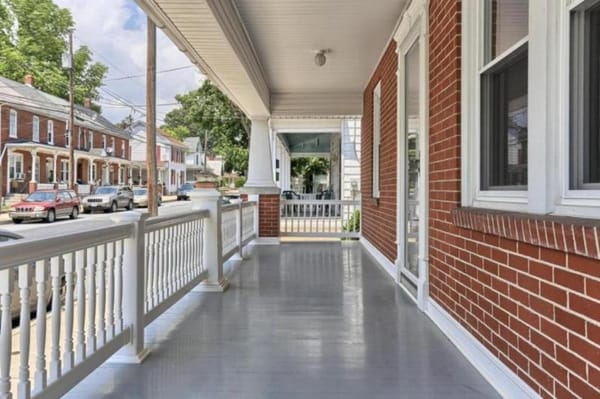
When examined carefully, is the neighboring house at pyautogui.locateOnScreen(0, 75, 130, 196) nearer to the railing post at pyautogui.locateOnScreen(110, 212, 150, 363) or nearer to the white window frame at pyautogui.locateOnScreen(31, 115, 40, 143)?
the white window frame at pyautogui.locateOnScreen(31, 115, 40, 143)

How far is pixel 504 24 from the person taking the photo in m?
2.59

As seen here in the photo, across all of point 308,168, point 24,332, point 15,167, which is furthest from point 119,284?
point 308,168

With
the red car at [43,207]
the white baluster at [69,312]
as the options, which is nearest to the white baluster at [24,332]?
the white baluster at [69,312]

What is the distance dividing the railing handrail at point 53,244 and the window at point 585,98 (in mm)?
2064

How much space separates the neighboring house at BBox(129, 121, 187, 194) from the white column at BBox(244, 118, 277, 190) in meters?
29.4

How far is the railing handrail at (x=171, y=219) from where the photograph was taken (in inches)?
129

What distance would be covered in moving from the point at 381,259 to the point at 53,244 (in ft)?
16.6

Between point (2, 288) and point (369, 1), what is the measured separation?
3903 millimetres

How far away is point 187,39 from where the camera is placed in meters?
4.50

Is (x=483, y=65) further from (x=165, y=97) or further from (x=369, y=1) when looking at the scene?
(x=165, y=97)

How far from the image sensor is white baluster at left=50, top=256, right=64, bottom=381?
2100 millimetres

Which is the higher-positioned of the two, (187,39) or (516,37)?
(187,39)

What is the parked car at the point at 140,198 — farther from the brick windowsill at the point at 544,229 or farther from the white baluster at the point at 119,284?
the brick windowsill at the point at 544,229

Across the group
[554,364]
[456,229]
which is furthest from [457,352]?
[554,364]
